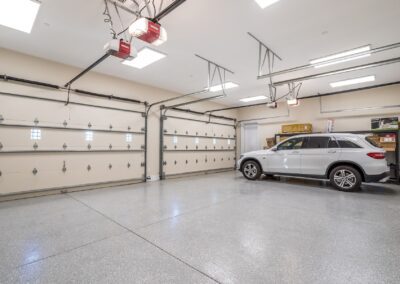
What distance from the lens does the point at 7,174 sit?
3.98 metres

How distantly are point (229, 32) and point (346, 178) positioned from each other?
4.33 meters

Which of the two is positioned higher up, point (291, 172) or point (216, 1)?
point (216, 1)

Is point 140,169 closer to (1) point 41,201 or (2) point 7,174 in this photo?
(1) point 41,201

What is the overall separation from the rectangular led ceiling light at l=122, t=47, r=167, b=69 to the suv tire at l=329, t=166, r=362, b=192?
5.04m

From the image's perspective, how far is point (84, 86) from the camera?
16.8 ft

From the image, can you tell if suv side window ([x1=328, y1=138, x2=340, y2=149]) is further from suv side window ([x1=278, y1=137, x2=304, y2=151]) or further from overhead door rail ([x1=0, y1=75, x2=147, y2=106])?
overhead door rail ([x1=0, y1=75, x2=147, y2=106])

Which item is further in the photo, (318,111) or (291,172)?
(318,111)

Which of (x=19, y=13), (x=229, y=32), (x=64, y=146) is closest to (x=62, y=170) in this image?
(x=64, y=146)

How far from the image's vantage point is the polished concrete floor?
1.65m

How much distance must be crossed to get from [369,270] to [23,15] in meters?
5.43

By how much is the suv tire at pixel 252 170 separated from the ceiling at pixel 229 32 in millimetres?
2918

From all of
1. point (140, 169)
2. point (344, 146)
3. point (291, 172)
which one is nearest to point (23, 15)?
point (140, 169)

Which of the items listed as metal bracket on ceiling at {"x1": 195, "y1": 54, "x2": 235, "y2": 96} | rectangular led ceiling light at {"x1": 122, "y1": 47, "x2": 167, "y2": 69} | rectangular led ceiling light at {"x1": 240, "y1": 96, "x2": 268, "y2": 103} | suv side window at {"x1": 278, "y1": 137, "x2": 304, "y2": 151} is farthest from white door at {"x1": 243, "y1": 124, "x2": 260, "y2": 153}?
rectangular led ceiling light at {"x1": 122, "y1": 47, "x2": 167, "y2": 69}

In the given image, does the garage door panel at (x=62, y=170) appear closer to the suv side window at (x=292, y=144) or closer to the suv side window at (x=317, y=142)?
the suv side window at (x=292, y=144)
